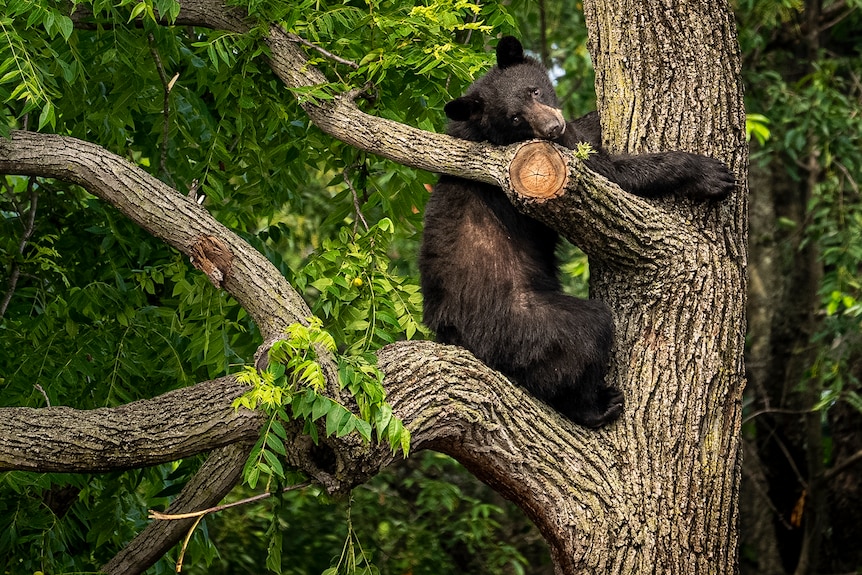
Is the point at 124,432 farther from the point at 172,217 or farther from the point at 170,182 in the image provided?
the point at 170,182

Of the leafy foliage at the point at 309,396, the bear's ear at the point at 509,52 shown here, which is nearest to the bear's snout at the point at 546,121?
the bear's ear at the point at 509,52

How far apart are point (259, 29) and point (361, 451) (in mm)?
2186

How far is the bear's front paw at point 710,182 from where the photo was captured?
14.0 feet

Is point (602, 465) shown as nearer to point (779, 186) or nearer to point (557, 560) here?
point (557, 560)

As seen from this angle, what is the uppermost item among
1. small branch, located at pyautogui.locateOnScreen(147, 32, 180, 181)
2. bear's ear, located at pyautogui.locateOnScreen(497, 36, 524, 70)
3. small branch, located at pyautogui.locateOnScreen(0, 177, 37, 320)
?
bear's ear, located at pyautogui.locateOnScreen(497, 36, 524, 70)

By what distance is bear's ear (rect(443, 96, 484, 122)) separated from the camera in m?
4.90

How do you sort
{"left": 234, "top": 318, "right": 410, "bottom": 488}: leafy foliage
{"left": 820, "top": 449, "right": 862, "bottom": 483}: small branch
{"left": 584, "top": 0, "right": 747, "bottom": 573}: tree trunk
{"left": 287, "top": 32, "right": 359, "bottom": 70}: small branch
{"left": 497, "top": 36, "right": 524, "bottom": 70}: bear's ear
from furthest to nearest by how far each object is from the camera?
1. {"left": 820, "top": 449, "right": 862, "bottom": 483}: small branch
2. {"left": 497, "top": 36, "right": 524, "bottom": 70}: bear's ear
3. {"left": 287, "top": 32, "right": 359, "bottom": 70}: small branch
4. {"left": 584, "top": 0, "right": 747, "bottom": 573}: tree trunk
5. {"left": 234, "top": 318, "right": 410, "bottom": 488}: leafy foliage

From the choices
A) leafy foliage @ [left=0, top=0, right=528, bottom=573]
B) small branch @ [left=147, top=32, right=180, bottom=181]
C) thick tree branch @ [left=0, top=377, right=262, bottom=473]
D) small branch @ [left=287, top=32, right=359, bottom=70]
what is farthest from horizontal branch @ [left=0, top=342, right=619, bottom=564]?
small branch @ [left=147, top=32, right=180, bottom=181]

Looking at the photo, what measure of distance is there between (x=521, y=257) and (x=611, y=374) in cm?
78

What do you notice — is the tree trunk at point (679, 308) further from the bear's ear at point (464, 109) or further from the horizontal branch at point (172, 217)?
the horizontal branch at point (172, 217)

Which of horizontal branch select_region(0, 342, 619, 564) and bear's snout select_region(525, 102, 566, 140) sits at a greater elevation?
bear's snout select_region(525, 102, 566, 140)

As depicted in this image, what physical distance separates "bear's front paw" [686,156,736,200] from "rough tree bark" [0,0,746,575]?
90 mm

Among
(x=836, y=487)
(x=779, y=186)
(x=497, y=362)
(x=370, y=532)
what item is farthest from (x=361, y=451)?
(x=779, y=186)

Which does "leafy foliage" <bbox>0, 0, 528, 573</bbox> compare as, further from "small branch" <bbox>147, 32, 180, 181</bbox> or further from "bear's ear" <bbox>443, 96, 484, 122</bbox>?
"bear's ear" <bbox>443, 96, 484, 122</bbox>
